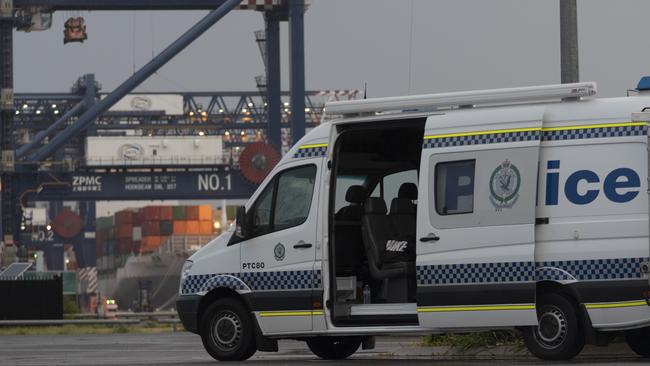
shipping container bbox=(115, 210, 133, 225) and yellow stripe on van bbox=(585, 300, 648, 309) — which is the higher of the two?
shipping container bbox=(115, 210, 133, 225)

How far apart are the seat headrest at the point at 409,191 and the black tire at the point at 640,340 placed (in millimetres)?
2511

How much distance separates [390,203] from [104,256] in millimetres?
106915

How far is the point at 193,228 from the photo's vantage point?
104312mm

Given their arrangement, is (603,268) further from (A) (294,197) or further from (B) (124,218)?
(B) (124,218)

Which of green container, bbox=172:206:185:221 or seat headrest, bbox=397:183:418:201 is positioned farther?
green container, bbox=172:206:185:221

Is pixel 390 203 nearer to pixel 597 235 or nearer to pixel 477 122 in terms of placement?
pixel 477 122

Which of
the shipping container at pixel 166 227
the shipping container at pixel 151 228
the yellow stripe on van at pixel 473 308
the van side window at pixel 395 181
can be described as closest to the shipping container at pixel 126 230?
the shipping container at pixel 151 228

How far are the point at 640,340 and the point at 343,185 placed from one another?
3.14 m

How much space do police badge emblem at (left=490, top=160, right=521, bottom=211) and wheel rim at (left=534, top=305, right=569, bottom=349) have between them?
940mm

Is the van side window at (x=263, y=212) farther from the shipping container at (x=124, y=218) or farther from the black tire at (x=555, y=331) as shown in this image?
the shipping container at (x=124, y=218)

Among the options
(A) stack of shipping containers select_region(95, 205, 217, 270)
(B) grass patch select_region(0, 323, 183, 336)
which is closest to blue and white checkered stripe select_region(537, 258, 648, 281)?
(B) grass patch select_region(0, 323, 183, 336)

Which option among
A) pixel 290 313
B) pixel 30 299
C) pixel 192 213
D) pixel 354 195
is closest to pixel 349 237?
pixel 354 195

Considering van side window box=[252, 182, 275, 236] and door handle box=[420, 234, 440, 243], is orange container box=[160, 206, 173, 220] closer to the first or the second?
van side window box=[252, 182, 275, 236]

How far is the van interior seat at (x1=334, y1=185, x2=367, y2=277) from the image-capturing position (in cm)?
1440
